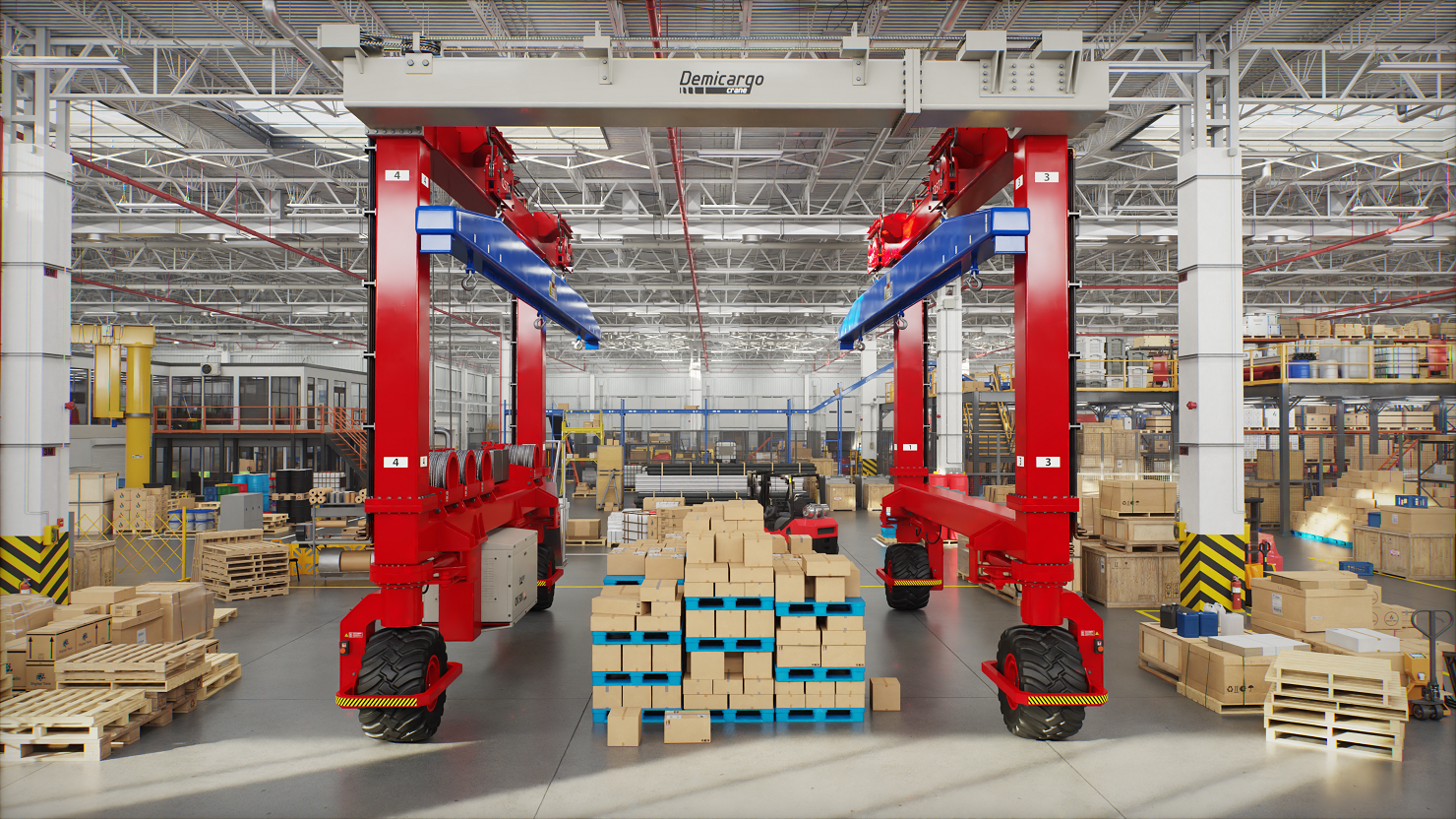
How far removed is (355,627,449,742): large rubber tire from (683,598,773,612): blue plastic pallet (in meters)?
2.09

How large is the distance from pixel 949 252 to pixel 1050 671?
339 centimetres

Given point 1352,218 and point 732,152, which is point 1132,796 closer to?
point 732,152

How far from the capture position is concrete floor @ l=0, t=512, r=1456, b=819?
4.70 m

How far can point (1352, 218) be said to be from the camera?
16.8 meters

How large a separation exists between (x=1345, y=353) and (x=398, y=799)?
67.2 ft

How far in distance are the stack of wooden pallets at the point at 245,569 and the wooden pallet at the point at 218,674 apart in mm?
4488

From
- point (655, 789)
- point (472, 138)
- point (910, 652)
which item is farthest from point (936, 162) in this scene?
point (655, 789)

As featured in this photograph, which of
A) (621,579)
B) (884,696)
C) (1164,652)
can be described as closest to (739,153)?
(621,579)

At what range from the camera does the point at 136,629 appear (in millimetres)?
7359

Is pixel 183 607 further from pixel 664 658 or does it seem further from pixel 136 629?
pixel 664 658

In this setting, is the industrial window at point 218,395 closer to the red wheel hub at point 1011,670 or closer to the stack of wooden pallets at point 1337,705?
the red wheel hub at point 1011,670

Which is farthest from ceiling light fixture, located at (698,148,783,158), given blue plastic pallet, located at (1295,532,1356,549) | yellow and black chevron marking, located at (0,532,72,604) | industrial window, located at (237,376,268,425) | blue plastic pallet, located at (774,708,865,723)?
industrial window, located at (237,376,268,425)

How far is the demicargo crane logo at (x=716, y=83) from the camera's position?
16.8ft

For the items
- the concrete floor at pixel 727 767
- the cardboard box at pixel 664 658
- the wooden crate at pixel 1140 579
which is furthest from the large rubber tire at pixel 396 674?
the wooden crate at pixel 1140 579
